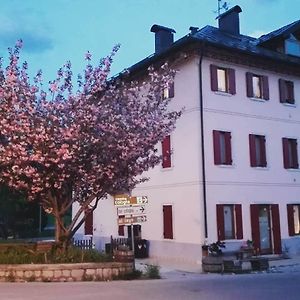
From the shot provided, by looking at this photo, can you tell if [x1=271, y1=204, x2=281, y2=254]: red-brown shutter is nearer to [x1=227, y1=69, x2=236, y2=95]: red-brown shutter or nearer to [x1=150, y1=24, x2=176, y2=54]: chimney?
[x1=227, y1=69, x2=236, y2=95]: red-brown shutter

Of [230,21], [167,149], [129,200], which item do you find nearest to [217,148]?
[167,149]

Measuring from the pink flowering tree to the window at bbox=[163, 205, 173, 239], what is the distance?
6.31 m

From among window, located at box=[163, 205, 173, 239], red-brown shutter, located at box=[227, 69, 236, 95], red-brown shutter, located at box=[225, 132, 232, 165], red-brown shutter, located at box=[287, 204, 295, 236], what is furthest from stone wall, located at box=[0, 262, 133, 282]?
red-brown shutter, located at box=[287, 204, 295, 236]

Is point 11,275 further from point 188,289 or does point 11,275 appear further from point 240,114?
point 240,114

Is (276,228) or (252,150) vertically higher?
(252,150)

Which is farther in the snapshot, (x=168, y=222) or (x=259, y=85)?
(x=259, y=85)

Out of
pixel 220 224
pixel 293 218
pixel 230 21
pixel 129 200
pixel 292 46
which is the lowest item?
pixel 220 224

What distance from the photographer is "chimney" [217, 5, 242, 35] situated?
2689 centimetres

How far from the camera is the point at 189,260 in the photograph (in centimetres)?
2067

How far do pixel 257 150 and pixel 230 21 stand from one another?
27.8 feet

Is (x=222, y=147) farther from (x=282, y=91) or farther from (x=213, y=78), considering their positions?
(x=282, y=91)

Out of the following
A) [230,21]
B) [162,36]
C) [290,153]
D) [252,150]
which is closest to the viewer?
[252,150]

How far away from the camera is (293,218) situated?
23.5 m

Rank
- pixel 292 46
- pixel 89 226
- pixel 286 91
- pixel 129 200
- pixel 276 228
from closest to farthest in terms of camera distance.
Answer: pixel 129 200
pixel 276 228
pixel 286 91
pixel 292 46
pixel 89 226
